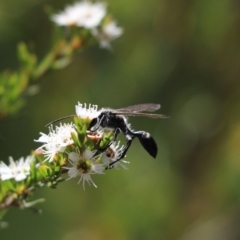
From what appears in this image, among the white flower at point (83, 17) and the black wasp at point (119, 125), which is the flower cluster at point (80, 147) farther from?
the white flower at point (83, 17)

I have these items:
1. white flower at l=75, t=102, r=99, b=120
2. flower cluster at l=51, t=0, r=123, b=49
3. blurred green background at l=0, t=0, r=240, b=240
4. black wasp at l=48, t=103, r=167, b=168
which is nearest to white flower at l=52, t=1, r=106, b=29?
flower cluster at l=51, t=0, r=123, b=49

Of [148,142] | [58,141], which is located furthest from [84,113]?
[148,142]

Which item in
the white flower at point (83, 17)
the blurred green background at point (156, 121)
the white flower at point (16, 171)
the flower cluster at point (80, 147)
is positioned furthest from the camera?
the blurred green background at point (156, 121)

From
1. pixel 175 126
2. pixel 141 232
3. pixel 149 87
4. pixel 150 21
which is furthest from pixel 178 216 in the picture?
pixel 150 21

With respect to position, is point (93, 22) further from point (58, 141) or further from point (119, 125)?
point (58, 141)

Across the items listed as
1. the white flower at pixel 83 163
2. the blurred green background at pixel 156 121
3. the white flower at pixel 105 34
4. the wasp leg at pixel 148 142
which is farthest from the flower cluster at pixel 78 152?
the blurred green background at pixel 156 121
